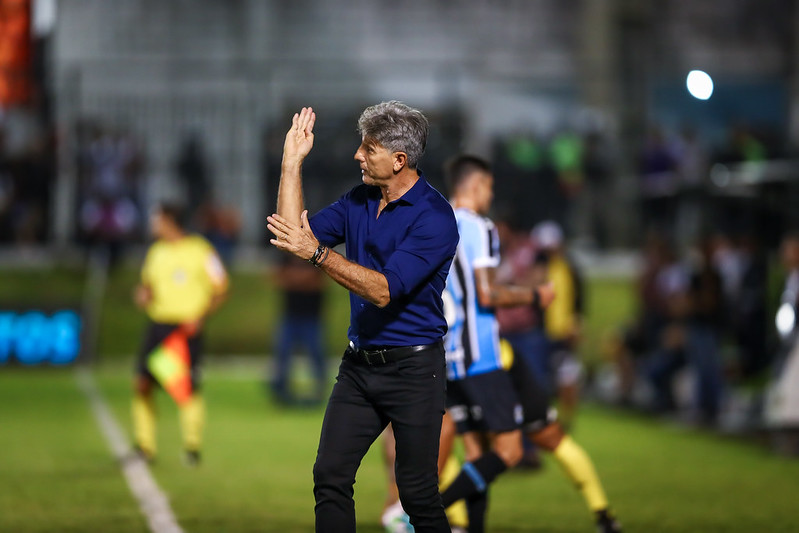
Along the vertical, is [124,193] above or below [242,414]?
above

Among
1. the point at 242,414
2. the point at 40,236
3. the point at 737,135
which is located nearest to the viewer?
the point at 242,414

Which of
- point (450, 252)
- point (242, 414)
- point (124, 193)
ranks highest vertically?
point (450, 252)

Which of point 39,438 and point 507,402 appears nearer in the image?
point 507,402

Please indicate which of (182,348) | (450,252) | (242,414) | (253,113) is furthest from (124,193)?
(450,252)

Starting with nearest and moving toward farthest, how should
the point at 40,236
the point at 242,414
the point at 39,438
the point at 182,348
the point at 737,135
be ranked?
the point at 182,348 < the point at 39,438 < the point at 242,414 < the point at 737,135 < the point at 40,236

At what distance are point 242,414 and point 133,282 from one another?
8.89 m

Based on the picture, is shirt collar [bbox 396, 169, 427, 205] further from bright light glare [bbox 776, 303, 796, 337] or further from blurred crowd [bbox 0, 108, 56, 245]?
blurred crowd [bbox 0, 108, 56, 245]

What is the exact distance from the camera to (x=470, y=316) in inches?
294

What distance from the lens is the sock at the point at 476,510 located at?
7.27 meters

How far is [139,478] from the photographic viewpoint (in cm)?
1059

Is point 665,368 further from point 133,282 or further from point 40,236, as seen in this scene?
point 40,236

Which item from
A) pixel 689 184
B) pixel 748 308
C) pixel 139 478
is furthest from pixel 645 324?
pixel 139 478

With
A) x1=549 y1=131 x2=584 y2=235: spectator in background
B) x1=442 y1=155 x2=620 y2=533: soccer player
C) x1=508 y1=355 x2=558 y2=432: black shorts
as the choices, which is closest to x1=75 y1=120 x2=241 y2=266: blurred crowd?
x1=549 y1=131 x2=584 y2=235: spectator in background

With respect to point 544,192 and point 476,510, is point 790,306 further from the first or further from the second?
point 544,192
